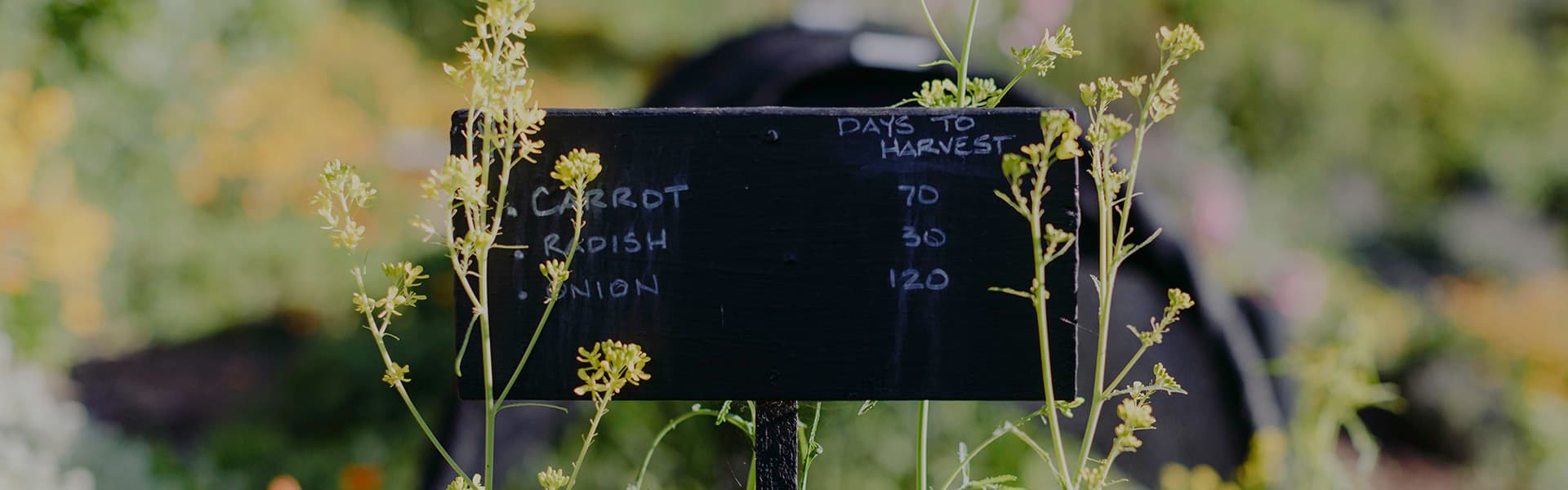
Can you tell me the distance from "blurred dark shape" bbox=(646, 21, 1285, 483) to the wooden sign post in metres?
1.14

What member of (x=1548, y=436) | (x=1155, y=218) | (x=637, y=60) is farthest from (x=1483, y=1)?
(x=1155, y=218)

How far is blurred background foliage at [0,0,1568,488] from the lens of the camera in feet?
9.63

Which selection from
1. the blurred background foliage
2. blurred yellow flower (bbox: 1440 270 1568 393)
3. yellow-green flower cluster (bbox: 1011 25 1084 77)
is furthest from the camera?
blurred yellow flower (bbox: 1440 270 1568 393)

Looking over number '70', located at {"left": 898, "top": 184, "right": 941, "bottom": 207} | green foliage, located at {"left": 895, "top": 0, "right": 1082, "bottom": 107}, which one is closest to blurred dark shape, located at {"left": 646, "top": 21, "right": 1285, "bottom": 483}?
green foliage, located at {"left": 895, "top": 0, "right": 1082, "bottom": 107}

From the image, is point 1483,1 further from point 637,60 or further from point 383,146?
point 383,146

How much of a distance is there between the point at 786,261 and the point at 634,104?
102 inches

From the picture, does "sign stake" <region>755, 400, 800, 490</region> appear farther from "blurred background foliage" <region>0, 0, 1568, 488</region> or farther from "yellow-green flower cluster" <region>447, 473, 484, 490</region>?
"yellow-green flower cluster" <region>447, 473, 484, 490</region>

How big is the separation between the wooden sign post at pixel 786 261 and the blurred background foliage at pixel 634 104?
0.10 metres

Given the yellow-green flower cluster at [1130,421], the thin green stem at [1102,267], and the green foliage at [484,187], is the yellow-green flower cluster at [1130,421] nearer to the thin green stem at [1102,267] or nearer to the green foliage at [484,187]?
the thin green stem at [1102,267]

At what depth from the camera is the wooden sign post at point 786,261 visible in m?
1.16

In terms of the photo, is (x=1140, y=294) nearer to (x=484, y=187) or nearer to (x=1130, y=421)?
(x=1130, y=421)

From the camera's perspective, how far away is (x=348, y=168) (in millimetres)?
1021

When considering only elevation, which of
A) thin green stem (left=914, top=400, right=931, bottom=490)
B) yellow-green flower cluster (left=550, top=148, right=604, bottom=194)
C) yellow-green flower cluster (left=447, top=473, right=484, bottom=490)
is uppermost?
yellow-green flower cluster (left=550, top=148, right=604, bottom=194)

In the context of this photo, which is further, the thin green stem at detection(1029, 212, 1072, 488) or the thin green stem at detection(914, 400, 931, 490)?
the thin green stem at detection(914, 400, 931, 490)
